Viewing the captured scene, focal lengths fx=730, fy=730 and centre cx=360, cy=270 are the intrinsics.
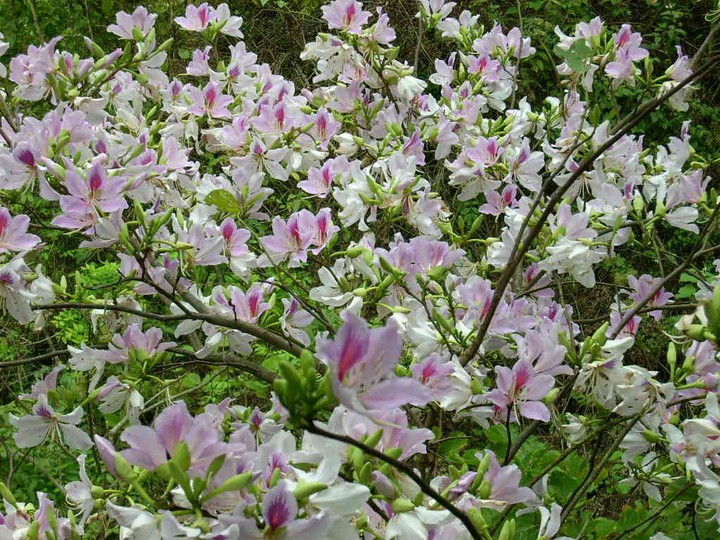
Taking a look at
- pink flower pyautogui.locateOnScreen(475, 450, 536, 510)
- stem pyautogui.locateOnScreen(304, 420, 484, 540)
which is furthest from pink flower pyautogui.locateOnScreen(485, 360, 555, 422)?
stem pyautogui.locateOnScreen(304, 420, 484, 540)

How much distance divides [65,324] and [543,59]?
3475 millimetres

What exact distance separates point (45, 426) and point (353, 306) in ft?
1.94

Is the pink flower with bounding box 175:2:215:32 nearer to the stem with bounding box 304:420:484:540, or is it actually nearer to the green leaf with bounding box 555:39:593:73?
the green leaf with bounding box 555:39:593:73

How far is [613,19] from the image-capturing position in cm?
528

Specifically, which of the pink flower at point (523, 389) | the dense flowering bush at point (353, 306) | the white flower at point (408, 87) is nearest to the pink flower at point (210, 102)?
the dense flowering bush at point (353, 306)

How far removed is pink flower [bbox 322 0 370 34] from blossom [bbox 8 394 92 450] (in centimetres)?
132

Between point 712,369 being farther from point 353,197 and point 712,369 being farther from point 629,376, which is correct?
point 353,197

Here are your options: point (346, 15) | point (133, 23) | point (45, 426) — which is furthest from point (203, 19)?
point (45, 426)

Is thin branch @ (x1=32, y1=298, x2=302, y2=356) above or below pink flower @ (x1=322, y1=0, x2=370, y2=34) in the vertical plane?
below

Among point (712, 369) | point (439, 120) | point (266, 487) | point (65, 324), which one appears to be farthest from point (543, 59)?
point (266, 487)

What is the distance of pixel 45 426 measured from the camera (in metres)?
1.30

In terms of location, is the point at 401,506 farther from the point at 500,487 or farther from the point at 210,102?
the point at 210,102

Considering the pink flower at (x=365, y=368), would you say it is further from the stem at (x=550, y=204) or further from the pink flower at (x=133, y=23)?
the pink flower at (x=133, y=23)

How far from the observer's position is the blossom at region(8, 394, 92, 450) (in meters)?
1.28
